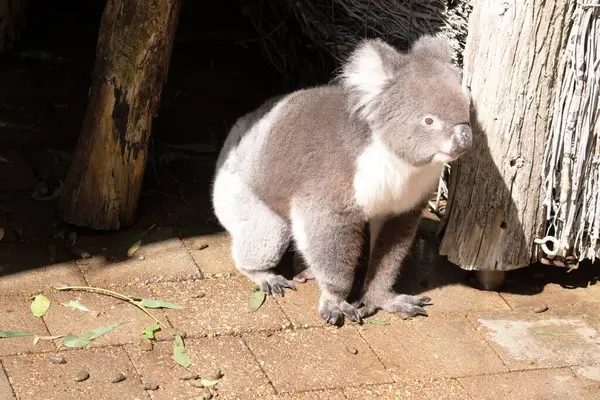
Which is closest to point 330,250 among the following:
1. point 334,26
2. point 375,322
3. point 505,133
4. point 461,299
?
point 375,322

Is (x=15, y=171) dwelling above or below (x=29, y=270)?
above

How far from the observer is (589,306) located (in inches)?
186

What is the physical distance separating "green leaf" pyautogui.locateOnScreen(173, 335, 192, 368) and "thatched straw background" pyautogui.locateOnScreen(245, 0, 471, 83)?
217cm

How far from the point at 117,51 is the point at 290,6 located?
62.5 inches

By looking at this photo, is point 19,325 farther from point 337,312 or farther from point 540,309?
point 540,309

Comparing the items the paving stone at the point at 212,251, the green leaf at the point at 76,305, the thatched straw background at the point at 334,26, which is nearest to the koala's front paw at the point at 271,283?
the paving stone at the point at 212,251

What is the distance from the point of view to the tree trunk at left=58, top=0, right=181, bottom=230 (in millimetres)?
4539

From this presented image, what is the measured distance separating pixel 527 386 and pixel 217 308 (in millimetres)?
1385

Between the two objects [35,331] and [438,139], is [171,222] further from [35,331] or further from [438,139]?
[438,139]

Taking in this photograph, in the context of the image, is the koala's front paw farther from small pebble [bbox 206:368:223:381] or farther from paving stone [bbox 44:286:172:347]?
small pebble [bbox 206:368:223:381]

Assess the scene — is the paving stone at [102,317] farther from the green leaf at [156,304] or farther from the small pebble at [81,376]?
the small pebble at [81,376]

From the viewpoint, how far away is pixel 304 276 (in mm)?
4727

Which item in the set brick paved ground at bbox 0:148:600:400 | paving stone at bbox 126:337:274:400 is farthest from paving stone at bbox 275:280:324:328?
paving stone at bbox 126:337:274:400

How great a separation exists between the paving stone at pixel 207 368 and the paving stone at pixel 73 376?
0.23ft
